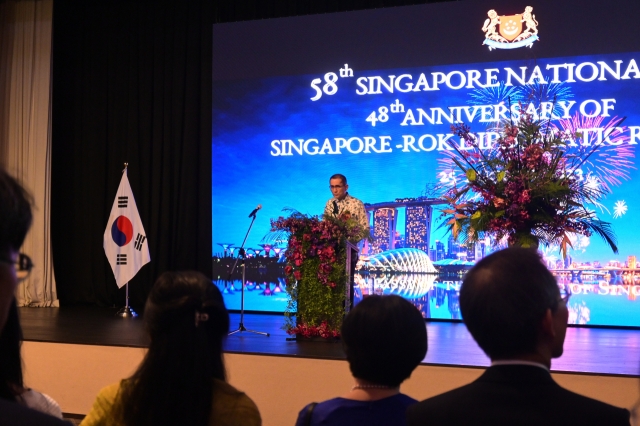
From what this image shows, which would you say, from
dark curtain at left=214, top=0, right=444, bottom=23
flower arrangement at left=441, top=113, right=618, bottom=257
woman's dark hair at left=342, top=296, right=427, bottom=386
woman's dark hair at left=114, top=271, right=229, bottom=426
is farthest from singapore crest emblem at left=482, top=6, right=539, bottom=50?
woman's dark hair at left=114, top=271, right=229, bottom=426

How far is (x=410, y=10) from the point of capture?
682 centimetres

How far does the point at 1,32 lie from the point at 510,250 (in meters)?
8.46

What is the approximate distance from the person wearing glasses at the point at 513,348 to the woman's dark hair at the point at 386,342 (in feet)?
1.06

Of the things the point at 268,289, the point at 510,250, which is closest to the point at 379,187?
the point at 268,289

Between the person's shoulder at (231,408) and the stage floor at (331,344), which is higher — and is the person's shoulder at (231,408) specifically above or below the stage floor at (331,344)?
above

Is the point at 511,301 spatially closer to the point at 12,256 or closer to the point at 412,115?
the point at 12,256

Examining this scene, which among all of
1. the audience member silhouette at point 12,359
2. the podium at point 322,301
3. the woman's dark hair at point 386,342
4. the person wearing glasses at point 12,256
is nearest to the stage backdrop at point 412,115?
the podium at point 322,301

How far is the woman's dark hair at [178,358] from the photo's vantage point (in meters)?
1.42

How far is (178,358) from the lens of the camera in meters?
1.45

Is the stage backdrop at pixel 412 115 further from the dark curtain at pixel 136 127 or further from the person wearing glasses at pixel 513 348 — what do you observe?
the person wearing glasses at pixel 513 348

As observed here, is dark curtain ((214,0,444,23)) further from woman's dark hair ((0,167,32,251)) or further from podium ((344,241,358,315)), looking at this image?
woman's dark hair ((0,167,32,251))

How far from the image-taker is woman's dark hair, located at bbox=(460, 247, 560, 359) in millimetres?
1128

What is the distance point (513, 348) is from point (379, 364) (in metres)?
0.42

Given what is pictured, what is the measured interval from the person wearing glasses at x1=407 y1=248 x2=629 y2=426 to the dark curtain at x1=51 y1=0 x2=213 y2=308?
6647 mm
